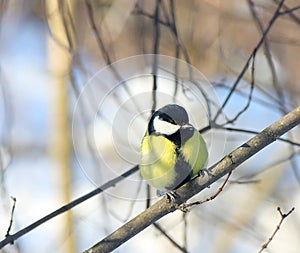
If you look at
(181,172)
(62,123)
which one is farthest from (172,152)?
(62,123)

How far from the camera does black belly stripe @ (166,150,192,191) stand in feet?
3.16

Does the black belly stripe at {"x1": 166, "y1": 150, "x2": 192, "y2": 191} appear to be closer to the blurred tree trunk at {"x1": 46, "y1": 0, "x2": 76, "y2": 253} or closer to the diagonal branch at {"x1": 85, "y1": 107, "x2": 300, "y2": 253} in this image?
the diagonal branch at {"x1": 85, "y1": 107, "x2": 300, "y2": 253}

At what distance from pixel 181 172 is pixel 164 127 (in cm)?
8

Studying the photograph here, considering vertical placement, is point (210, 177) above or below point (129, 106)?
below

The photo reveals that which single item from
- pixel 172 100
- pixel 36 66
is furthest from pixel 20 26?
pixel 172 100

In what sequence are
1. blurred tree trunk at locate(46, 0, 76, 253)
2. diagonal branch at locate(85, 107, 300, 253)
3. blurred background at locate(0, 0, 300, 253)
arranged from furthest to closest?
1. blurred tree trunk at locate(46, 0, 76, 253)
2. blurred background at locate(0, 0, 300, 253)
3. diagonal branch at locate(85, 107, 300, 253)

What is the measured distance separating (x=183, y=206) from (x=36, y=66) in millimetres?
1386

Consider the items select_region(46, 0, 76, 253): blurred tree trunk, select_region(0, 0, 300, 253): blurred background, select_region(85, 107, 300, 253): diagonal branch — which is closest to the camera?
select_region(85, 107, 300, 253): diagonal branch

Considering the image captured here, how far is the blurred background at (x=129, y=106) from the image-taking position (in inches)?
43.0

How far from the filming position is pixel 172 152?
967 millimetres

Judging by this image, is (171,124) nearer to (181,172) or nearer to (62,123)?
(181,172)

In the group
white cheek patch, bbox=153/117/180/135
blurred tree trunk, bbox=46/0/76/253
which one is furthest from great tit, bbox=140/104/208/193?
blurred tree trunk, bbox=46/0/76/253

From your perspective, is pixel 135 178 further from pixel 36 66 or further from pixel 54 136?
pixel 36 66

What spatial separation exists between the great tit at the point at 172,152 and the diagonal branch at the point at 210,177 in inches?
1.3
